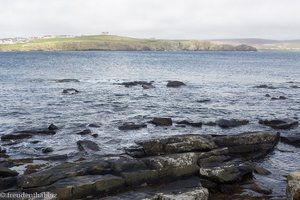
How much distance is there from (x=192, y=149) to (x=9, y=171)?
34.2ft

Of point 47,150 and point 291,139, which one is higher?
point 291,139

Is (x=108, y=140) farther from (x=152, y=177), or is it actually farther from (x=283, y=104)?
(x=283, y=104)

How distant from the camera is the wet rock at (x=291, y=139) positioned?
1214 inches

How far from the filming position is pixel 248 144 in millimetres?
27062

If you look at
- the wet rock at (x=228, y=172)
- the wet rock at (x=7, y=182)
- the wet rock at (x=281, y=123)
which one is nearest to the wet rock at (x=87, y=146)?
the wet rock at (x=7, y=182)

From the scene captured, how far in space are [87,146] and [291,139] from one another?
15.7m

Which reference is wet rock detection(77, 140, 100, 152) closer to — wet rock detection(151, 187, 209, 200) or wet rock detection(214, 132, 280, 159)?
wet rock detection(214, 132, 280, 159)

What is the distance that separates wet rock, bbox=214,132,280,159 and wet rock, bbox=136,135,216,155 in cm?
202

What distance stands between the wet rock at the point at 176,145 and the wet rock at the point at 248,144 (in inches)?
79.6

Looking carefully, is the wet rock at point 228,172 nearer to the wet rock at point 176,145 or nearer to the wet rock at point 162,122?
the wet rock at point 176,145

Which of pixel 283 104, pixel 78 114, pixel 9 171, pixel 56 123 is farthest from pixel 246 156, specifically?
pixel 283 104

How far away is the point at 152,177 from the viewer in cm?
1989

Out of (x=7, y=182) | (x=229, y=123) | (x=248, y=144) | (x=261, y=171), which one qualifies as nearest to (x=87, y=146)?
(x=7, y=182)

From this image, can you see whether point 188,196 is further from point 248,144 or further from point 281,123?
point 281,123
